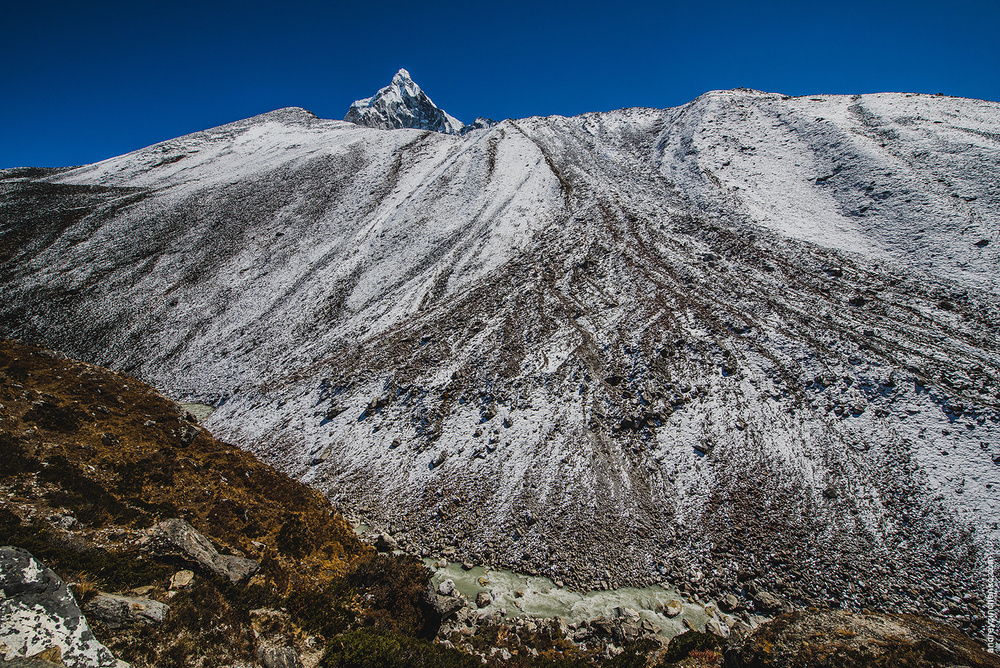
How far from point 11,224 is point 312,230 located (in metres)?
27.6

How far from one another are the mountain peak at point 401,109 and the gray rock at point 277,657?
122606 millimetres

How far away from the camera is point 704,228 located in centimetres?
2881

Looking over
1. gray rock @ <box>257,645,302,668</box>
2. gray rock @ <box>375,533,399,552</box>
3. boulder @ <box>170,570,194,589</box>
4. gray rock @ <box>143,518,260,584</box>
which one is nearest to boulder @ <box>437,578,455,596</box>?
gray rock @ <box>375,533,399,552</box>

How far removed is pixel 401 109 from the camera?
126 meters

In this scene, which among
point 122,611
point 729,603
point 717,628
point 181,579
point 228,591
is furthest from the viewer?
point 729,603

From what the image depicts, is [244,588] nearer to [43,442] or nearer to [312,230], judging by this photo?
[43,442]

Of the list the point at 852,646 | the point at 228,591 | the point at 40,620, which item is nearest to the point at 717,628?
the point at 852,646

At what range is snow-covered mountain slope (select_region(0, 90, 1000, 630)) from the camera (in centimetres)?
1498

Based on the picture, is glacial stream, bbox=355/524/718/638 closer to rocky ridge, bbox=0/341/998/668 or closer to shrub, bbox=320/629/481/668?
rocky ridge, bbox=0/341/998/668

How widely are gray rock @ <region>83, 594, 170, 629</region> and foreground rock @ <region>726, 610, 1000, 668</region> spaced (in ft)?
41.7

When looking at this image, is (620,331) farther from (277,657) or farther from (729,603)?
(277,657)

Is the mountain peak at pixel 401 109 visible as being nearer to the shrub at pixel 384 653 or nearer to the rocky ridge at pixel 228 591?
the rocky ridge at pixel 228 591

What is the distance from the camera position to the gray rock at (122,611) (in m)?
7.55

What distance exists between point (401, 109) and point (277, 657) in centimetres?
14122
